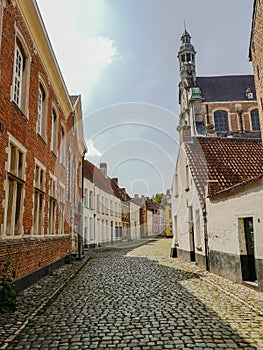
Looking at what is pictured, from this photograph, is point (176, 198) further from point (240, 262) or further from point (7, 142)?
point (7, 142)

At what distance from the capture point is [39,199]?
10.8m

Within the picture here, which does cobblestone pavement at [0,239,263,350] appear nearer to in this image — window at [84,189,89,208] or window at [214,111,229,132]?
window at [84,189,89,208]

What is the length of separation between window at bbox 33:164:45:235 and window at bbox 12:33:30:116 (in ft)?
7.53

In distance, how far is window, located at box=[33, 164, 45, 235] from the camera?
33.1 feet

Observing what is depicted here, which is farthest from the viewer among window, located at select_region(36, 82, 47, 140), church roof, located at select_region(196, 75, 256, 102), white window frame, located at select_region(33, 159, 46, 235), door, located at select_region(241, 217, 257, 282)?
church roof, located at select_region(196, 75, 256, 102)

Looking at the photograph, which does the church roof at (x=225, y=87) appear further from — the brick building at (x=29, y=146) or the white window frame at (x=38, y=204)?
the white window frame at (x=38, y=204)

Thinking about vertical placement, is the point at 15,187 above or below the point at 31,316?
above

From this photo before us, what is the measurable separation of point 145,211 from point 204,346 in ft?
192

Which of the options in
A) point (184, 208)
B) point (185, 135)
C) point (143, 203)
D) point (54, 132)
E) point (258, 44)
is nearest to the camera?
point (258, 44)

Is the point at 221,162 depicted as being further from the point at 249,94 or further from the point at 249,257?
the point at 249,94

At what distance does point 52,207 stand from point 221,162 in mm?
7580

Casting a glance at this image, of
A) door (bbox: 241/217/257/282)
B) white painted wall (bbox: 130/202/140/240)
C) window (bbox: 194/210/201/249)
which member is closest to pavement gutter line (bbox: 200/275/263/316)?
door (bbox: 241/217/257/282)

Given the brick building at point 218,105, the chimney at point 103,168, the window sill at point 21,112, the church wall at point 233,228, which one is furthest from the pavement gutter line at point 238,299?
the chimney at point 103,168

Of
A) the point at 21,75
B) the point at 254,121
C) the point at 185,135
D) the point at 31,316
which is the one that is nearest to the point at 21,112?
the point at 21,75
